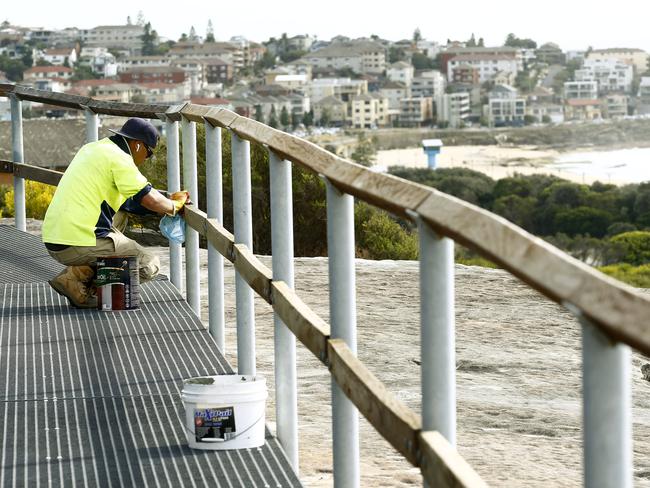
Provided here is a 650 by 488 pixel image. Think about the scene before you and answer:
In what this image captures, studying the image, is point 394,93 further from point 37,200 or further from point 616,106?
point 37,200

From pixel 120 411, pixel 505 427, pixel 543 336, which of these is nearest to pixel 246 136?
pixel 120 411

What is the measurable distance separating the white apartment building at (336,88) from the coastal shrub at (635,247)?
125100 mm

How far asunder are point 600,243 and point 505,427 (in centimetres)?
6023

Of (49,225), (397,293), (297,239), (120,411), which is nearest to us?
(120,411)

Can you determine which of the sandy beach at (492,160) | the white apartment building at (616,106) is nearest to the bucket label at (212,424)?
the sandy beach at (492,160)

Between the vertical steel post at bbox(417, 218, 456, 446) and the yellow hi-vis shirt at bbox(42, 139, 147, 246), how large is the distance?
4.04m

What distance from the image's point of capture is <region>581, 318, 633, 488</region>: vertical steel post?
1747 millimetres

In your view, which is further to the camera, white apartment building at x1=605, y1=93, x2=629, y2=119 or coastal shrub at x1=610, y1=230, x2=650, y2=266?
white apartment building at x1=605, y1=93, x2=629, y2=119

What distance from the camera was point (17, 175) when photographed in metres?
9.92

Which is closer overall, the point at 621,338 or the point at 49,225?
the point at 621,338

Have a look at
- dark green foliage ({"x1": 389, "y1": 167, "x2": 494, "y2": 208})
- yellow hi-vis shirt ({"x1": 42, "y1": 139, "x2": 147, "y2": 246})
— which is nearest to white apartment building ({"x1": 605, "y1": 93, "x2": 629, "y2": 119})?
dark green foliage ({"x1": 389, "y1": 167, "x2": 494, "y2": 208})

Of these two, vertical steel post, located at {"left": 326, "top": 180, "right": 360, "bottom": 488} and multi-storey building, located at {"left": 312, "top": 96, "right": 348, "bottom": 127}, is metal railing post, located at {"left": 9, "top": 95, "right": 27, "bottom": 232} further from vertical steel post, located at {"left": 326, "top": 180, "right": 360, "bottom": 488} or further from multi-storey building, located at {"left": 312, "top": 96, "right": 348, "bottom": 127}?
multi-storey building, located at {"left": 312, "top": 96, "right": 348, "bottom": 127}

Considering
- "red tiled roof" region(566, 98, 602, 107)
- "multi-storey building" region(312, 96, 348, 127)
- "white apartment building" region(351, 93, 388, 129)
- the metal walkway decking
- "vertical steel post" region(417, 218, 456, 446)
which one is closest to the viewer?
"vertical steel post" region(417, 218, 456, 446)

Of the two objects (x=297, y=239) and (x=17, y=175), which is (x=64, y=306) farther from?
(x=297, y=239)
